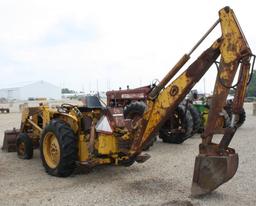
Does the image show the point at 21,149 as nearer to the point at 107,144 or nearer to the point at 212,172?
the point at 107,144

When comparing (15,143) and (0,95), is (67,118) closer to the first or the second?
(15,143)

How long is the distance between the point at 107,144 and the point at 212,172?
89.7 inches

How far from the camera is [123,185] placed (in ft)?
23.9

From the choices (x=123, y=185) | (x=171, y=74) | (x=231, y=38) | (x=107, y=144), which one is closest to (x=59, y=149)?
(x=107, y=144)

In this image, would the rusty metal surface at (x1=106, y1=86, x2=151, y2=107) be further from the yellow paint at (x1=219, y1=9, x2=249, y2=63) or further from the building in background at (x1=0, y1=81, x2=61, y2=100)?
the building in background at (x1=0, y1=81, x2=61, y2=100)

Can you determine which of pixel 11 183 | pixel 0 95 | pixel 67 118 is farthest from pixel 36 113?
pixel 0 95

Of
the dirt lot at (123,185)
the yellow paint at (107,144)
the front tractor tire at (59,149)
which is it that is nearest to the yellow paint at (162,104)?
the yellow paint at (107,144)

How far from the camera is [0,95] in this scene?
352ft

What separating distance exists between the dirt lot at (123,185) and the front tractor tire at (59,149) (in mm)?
189

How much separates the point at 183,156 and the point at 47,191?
4380mm

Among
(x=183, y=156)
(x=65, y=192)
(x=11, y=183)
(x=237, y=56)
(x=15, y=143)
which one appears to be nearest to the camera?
(x=237, y=56)

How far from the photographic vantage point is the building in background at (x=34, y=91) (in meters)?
100

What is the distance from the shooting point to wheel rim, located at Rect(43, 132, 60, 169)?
319 inches

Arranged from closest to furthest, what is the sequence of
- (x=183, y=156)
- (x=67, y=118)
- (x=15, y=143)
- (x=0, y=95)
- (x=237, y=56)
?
(x=237, y=56), (x=67, y=118), (x=183, y=156), (x=15, y=143), (x=0, y=95)
